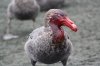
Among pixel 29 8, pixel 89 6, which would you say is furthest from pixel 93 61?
pixel 89 6

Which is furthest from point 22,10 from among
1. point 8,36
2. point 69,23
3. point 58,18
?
point 69,23

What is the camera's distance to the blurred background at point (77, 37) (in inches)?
266

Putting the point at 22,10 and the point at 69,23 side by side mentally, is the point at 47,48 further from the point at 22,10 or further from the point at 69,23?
the point at 22,10

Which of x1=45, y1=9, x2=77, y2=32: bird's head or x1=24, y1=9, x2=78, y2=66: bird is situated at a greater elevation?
x1=45, y1=9, x2=77, y2=32: bird's head

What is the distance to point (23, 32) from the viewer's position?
8.58 meters

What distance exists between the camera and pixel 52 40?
521cm

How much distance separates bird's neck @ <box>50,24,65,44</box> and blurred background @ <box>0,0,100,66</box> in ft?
4.68

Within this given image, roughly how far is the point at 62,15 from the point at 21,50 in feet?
8.23

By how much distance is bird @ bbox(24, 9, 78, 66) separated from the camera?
5.10 m

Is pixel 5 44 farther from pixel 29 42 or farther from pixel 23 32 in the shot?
pixel 29 42

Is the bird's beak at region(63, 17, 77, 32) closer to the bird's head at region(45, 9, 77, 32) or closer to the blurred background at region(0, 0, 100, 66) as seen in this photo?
the bird's head at region(45, 9, 77, 32)

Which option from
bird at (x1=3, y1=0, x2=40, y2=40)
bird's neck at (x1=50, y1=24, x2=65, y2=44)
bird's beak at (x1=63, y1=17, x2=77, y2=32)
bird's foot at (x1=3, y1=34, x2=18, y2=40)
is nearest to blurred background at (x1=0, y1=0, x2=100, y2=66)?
bird's foot at (x1=3, y1=34, x2=18, y2=40)

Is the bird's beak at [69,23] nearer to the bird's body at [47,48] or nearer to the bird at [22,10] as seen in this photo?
the bird's body at [47,48]

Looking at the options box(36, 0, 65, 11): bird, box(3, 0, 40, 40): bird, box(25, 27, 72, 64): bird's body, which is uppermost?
box(36, 0, 65, 11): bird
